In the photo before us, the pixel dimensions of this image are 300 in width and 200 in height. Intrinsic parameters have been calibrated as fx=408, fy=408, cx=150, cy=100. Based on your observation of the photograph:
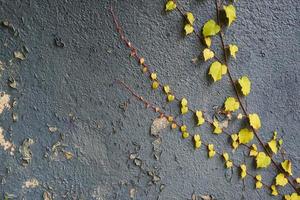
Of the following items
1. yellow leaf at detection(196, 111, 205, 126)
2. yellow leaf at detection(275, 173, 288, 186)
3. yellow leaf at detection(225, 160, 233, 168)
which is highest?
yellow leaf at detection(196, 111, 205, 126)

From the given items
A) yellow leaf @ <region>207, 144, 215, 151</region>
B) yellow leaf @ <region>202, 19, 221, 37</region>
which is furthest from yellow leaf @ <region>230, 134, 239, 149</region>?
yellow leaf @ <region>202, 19, 221, 37</region>

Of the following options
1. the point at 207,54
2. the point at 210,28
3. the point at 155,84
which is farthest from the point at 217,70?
the point at 155,84

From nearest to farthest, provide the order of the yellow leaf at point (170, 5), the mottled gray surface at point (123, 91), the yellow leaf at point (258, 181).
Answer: the mottled gray surface at point (123, 91), the yellow leaf at point (170, 5), the yellow leaf at point (258, 181)

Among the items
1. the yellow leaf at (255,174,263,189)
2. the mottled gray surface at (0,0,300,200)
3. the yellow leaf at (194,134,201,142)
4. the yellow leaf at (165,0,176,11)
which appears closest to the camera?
the mottled gray surface at (0,0,300,200)

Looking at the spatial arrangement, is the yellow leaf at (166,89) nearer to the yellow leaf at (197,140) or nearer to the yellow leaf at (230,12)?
the yellow leaf at (197,140)

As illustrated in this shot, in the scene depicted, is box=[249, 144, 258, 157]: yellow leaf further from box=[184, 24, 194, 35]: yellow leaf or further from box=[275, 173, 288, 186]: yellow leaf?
box=[184, 24, 194, 35]: yellow leaf

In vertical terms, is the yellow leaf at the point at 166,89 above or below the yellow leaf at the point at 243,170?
above

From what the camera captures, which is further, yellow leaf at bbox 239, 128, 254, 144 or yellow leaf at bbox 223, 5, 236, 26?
yellow leaf at bbox 239, 128, 254, 144

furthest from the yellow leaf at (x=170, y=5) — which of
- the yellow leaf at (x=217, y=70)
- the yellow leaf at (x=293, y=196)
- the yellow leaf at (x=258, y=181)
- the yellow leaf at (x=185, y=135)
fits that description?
the yellow leaf at (x=293, y=196)
